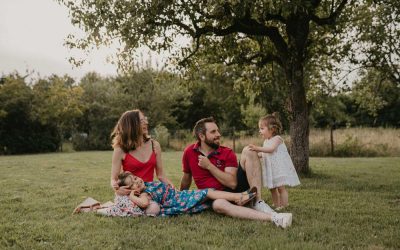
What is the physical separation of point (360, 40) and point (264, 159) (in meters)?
8.08

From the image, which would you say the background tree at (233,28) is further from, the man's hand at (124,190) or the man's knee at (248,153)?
the man's hand at (124,190)

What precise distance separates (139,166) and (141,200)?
639 mm

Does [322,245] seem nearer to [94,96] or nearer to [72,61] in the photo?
[72,61]

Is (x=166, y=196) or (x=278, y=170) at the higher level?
(x=278, y=170)

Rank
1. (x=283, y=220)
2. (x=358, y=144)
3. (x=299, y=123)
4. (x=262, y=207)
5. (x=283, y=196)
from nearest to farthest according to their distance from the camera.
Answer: (x=283, y=220) → (x=262, y=207) → (x=283, y=196) → (x=299, y=123) → (x=358, y=144)

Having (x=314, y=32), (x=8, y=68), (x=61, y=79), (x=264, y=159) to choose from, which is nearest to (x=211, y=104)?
(x=61, y=79)

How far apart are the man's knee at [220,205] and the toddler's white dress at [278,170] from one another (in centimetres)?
122

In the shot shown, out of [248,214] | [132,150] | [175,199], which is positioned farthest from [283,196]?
[132,150]

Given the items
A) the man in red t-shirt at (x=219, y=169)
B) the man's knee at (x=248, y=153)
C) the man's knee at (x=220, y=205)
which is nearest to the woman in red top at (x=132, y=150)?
the man in red t-shirt at (x=219, y=169)

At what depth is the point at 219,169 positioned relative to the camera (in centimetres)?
638

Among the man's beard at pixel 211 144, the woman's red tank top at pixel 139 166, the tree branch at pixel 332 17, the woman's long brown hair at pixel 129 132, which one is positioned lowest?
the woman's red tank top at pixel 139 166

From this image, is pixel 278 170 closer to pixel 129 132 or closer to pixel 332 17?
pixel 129 132

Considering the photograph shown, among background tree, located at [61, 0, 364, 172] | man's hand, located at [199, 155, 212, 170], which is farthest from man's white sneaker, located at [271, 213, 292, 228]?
background tree, located at [61, 0, 364, 172]

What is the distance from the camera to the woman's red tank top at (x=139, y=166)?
6.41 m
